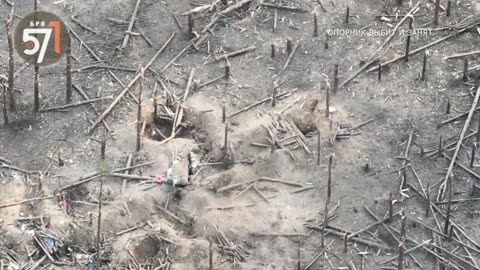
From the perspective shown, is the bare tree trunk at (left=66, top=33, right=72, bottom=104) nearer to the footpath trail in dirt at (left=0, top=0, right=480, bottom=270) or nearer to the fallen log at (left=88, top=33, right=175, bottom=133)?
the footpath trail in dirt at (left=0, top=0, right=480, bottom=270)

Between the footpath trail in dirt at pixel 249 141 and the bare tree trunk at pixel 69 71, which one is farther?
the bare tree trunk at pixel 69 71

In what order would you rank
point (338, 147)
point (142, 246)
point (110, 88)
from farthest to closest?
point (110, 88), point (338, 147), point (142, 246)

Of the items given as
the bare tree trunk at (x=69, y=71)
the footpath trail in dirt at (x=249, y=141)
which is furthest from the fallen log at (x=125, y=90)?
the bare tree trunk at (x=69, y=71)

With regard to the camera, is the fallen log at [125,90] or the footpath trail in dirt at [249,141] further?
the fallen log at [125,90]

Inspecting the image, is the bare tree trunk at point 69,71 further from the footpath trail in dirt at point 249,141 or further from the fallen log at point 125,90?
the fallen log at point 125,90

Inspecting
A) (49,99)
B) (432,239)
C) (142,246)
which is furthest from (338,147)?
(49,99)

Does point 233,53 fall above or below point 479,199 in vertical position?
above

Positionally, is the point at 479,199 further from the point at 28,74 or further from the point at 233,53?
the point at 28,74

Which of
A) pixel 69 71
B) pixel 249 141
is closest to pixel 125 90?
pixel 69 71
